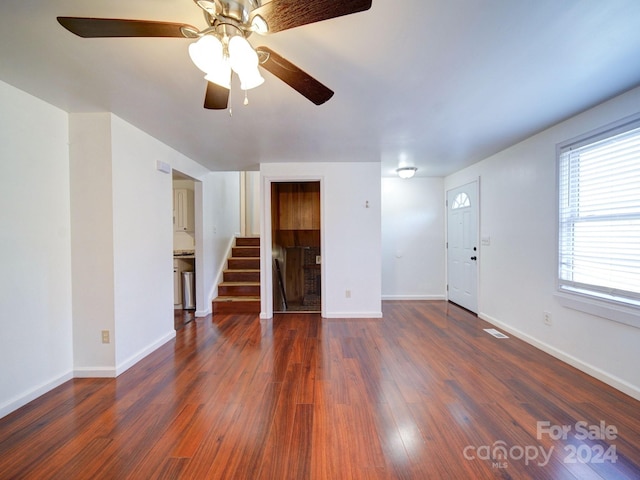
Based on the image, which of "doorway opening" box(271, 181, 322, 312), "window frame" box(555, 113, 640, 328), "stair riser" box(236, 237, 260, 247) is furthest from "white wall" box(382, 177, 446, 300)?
"stair riser" box(236, 237, 260, 247)

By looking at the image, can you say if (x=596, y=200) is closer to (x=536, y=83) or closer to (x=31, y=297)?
(x=536, y=83)

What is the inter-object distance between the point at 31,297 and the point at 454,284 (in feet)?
17.3

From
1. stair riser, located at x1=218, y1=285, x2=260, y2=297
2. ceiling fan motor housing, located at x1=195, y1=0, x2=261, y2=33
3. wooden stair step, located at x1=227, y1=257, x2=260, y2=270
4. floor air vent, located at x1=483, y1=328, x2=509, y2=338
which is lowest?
floor air vent, located at x1=483, y1=328, x2=509, y2=338

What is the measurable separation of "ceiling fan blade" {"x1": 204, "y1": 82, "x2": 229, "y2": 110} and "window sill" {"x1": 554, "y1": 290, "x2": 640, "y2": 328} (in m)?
3.23

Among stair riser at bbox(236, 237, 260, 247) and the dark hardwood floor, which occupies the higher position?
stair riser at bbox(236, 237, 260, 247)

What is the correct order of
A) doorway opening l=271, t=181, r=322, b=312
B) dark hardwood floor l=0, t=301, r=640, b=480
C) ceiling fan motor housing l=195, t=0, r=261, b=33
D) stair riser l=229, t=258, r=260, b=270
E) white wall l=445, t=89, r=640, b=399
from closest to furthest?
ceiling fan motor housing l=195, t=0, r=261, b=33, dark hardwood floor l=0, t=301, r=640, b=480, white wall l=445, t=89, r=640, b=399, doorway opening l=271, t=181, r=322, b=312, stair riser l=229, t=258, r=260, b=270

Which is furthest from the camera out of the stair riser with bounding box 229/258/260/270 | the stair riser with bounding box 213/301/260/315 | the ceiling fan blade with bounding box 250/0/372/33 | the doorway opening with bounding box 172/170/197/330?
the stair riser with bounding box 229/258/260/270

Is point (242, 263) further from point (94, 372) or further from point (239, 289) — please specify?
point (94, 372)

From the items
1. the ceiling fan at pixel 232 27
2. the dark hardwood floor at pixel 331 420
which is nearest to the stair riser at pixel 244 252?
the dark hardwood floor at pixel 331 420

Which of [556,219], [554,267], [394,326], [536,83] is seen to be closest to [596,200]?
[556,219]

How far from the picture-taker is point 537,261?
9.15 feet

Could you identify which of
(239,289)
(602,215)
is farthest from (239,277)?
(602,215)

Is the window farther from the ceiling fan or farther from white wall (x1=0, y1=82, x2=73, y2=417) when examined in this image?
white wall (x1=0, y1=82, x2=73, y2=417)

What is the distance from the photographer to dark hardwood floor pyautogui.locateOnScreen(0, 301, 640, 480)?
1353 millimetres
